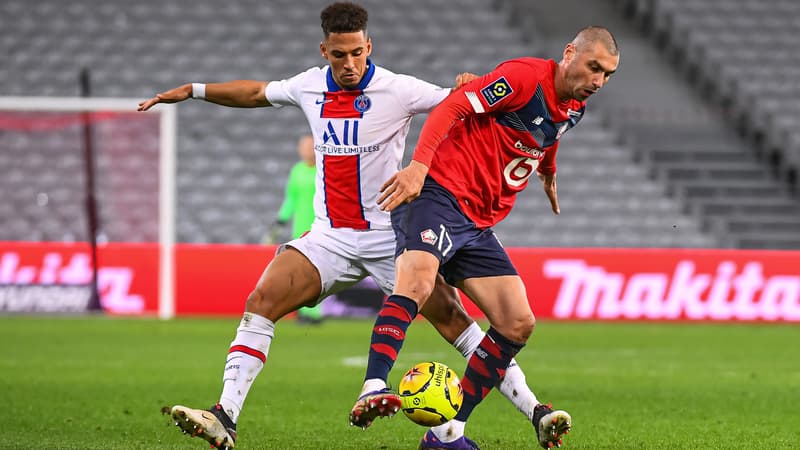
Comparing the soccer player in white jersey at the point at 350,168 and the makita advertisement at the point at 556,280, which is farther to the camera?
the makita advertisement at the point at 556,280

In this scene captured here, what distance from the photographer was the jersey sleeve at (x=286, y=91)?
5871mm

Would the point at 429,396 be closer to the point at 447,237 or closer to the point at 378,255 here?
the point at 447,237

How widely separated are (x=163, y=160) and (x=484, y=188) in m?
10.9

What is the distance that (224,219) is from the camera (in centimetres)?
1842

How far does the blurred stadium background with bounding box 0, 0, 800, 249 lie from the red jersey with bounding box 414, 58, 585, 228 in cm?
1190

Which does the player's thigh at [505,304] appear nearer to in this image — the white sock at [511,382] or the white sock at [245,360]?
the white sock at [511,382]

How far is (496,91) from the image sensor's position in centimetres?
539

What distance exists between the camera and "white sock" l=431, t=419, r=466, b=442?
5.58 meters

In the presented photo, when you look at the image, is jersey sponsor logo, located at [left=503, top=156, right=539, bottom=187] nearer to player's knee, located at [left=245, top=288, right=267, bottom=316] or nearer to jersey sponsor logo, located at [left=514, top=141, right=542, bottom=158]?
jersey sponsor logo, located at [left=514, top=141, right=542, bottom=158]

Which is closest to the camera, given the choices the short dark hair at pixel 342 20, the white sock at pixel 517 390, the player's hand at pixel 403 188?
the player's hand at pixel 403 188

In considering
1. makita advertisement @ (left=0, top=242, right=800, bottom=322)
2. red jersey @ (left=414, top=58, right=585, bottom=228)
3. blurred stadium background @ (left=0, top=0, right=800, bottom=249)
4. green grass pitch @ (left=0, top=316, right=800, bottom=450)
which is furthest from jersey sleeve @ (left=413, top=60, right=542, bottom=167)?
blurred stadium background @ (left=0, top=0, right=800, bottom=249)

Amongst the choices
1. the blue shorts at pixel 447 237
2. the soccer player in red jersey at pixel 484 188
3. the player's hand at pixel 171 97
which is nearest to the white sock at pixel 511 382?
the soccer player in red jersey at pixel 484 188

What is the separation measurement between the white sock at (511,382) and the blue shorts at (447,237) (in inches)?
14.8

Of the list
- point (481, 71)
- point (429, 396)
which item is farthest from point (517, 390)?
point (481, 71)
